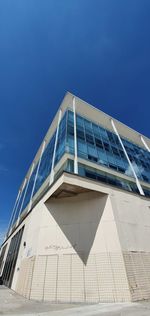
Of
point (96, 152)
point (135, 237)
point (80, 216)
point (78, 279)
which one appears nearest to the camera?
point (78, 279)

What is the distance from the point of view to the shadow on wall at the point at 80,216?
1175cm

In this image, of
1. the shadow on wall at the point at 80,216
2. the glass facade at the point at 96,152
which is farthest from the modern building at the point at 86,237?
the glass facade at the point at 96,152

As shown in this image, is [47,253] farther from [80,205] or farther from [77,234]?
[80,205]

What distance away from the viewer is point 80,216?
12.9 m

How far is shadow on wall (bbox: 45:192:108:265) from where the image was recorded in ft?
38.5

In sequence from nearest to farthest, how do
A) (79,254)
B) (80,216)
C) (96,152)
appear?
(79,254) → (80,216) → (96,152)

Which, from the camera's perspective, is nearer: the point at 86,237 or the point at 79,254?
the point at 79,254

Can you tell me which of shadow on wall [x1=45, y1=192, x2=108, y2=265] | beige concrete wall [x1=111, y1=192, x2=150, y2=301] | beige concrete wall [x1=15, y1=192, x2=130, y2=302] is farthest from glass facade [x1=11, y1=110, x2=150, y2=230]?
beige concrete wall [x1=15, y1=192, x2=130, y2=302]

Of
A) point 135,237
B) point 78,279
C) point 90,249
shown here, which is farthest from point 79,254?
point 135,237

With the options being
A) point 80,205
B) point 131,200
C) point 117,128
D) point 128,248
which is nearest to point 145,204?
point 131,200

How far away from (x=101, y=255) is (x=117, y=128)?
20.2 metres

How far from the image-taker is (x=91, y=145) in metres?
18.5

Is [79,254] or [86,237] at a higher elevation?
[86,237]

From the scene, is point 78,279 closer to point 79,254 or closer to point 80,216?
point 79,254
